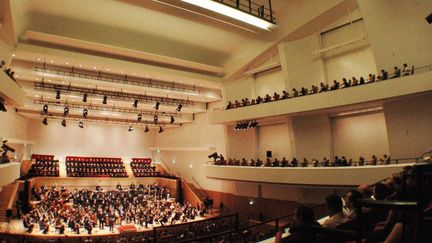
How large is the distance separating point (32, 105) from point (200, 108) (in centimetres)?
1015

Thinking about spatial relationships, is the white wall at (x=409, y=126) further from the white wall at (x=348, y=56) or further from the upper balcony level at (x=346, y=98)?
the white wall at (x=348, y=56)

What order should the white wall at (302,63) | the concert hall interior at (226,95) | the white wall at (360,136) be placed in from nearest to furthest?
the concert hall interior at (226,95)
the white wall at (360,136)
the white wall at (302,63)

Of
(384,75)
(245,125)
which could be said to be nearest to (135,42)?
(245,125)

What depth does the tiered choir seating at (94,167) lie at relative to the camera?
21797mm

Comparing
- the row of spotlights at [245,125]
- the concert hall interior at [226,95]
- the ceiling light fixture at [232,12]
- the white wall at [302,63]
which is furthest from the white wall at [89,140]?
the ceiling light fixture at [232,12]

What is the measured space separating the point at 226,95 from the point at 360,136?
7.47 metres

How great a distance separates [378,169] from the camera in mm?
9250

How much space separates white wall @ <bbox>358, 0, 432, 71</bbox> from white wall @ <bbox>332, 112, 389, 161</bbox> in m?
2.62

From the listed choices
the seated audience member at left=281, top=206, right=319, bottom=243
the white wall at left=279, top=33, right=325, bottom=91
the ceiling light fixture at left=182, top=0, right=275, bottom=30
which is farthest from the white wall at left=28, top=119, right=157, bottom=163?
the seated audience member at left=281, top=206, right=319, bottom=243

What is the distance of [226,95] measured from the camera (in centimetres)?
1709

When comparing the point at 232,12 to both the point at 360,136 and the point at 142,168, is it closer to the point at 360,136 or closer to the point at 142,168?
the point at 360,136

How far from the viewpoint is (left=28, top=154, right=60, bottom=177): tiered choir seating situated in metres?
19.6

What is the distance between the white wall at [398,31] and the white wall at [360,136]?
2618mm

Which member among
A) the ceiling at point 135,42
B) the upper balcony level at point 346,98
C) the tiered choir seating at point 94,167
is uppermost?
the ceiling at point 135,42
